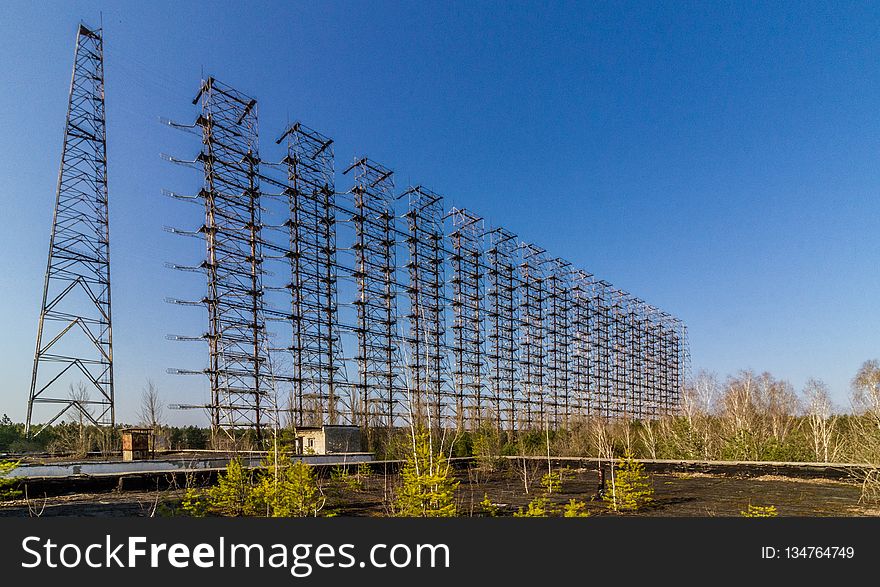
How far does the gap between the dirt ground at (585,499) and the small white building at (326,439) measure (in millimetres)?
6746

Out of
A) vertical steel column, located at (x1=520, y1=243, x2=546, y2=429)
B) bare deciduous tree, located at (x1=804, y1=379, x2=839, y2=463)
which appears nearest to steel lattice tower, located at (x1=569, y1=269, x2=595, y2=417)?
vertical steel column, located at (x1=520, y1=243, x2=546, y2=429)

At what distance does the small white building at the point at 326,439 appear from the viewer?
25.7 m

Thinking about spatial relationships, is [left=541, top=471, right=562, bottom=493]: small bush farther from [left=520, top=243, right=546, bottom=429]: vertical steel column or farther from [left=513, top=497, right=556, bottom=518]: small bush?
[left=520, top=243, right=546, bottom=429]: vertical steel column

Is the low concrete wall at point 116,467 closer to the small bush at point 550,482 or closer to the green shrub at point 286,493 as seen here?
the green shrub at point 286,493

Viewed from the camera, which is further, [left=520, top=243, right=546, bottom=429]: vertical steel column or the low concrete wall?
[left=520, top=243, right=546, bottom=429]: vertical steel column

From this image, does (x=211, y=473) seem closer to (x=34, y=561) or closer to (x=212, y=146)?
(x=34, y=561)

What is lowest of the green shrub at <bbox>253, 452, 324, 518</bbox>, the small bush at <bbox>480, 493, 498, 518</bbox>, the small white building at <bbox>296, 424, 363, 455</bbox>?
the small white building at <bbox>296, 424, 363, 455</bbox>

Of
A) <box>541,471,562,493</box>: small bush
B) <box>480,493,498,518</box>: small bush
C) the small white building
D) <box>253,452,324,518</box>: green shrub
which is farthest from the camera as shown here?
the small white building

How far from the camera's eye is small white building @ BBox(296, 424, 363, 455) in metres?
25.7

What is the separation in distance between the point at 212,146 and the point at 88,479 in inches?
921

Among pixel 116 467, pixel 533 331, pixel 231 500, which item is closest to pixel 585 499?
pixel 231 500

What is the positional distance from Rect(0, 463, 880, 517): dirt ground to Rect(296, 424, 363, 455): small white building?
266 inches

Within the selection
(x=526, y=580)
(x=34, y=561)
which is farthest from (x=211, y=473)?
(x=526, y=580)

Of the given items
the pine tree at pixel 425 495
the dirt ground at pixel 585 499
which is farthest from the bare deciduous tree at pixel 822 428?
the pine tree at pixel 425 495
